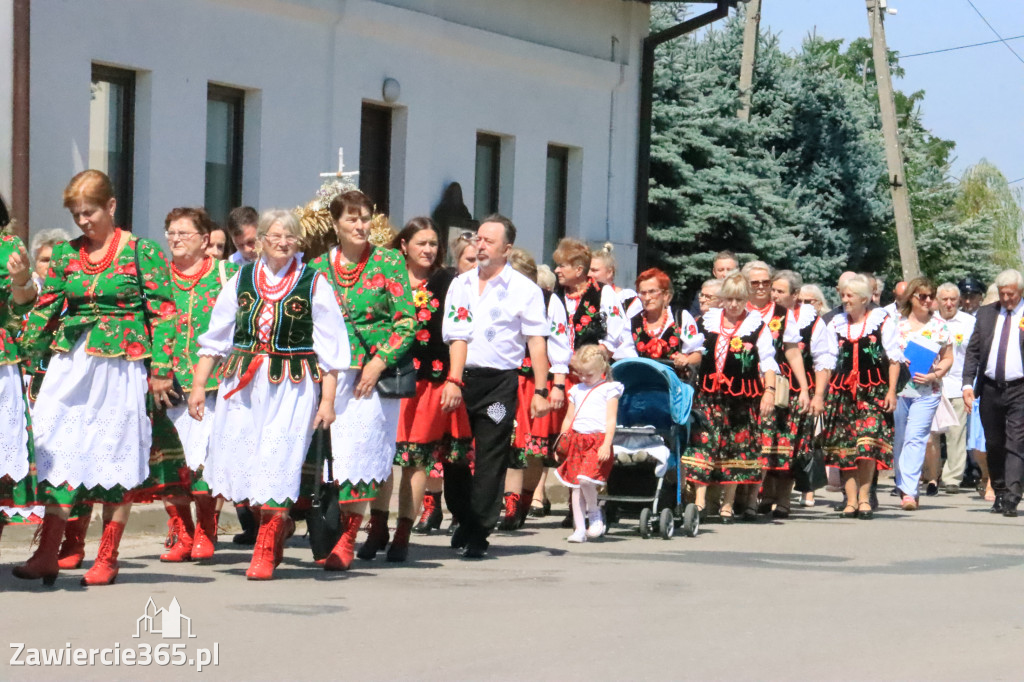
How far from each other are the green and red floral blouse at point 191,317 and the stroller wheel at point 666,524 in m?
3.41

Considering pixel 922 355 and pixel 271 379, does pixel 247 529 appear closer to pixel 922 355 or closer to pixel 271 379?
pixel 271 379

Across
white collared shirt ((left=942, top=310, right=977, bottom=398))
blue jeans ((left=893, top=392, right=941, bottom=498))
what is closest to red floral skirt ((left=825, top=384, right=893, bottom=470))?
blue jeans ((left=893, top=392, right=941, bottom=498))

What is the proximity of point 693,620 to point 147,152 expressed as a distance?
9.41 m

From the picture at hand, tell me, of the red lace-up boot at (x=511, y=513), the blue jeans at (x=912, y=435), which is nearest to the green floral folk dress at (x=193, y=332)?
the red lace-up boot at (x=511, y=513)

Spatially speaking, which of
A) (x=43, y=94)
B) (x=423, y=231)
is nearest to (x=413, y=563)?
(x=423, y=231)

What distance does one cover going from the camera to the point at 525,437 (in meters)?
12.8

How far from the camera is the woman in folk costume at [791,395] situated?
553 inches

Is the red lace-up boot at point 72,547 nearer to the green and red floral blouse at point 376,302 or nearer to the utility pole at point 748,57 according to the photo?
the green and red floral blouse at point 376,302

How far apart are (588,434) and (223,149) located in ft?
22.3

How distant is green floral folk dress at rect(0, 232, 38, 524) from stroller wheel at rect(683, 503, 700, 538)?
204 inches

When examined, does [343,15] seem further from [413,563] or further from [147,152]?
[413,563]

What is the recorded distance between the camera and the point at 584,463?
11984 millimetres

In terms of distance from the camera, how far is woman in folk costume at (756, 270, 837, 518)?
14.0m

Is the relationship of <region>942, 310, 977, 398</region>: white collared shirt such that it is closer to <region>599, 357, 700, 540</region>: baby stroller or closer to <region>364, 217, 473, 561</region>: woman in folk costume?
<region>599, 357, 700, 540</region>: baby stroller
